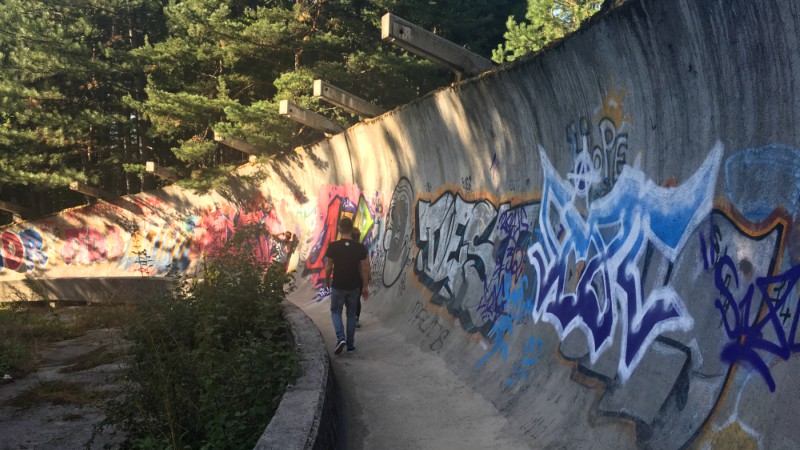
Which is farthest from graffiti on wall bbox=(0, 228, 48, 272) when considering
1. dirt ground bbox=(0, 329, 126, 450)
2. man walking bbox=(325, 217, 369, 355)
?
man walking bbox=(325, 217, 369, 355)

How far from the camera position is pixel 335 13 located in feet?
73.4

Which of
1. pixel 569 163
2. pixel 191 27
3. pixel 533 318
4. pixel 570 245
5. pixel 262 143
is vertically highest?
pixel 191 27

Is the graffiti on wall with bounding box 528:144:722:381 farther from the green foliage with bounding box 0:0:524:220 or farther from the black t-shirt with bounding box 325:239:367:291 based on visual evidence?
the green foliage with bounding box 0:0:524:220

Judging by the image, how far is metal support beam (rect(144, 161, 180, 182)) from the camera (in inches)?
935

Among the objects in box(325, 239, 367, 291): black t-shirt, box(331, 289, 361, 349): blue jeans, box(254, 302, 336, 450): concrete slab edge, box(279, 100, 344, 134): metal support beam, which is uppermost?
box(279, 100, 344, 134): metal support beam

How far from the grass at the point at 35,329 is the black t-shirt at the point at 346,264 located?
3629 millimetres

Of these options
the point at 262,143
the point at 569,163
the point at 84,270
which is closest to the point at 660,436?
the point at 569,163

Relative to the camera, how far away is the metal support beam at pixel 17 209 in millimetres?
30750

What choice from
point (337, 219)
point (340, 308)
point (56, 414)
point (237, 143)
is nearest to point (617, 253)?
point (340, 308)

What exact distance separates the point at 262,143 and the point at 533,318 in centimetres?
1484

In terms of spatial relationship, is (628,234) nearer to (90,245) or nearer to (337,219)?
(337,219)

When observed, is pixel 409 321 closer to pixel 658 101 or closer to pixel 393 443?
pixel 393 443

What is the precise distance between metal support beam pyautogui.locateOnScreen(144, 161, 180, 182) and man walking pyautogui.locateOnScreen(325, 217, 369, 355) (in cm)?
1702

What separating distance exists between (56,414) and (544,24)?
76.0ft
